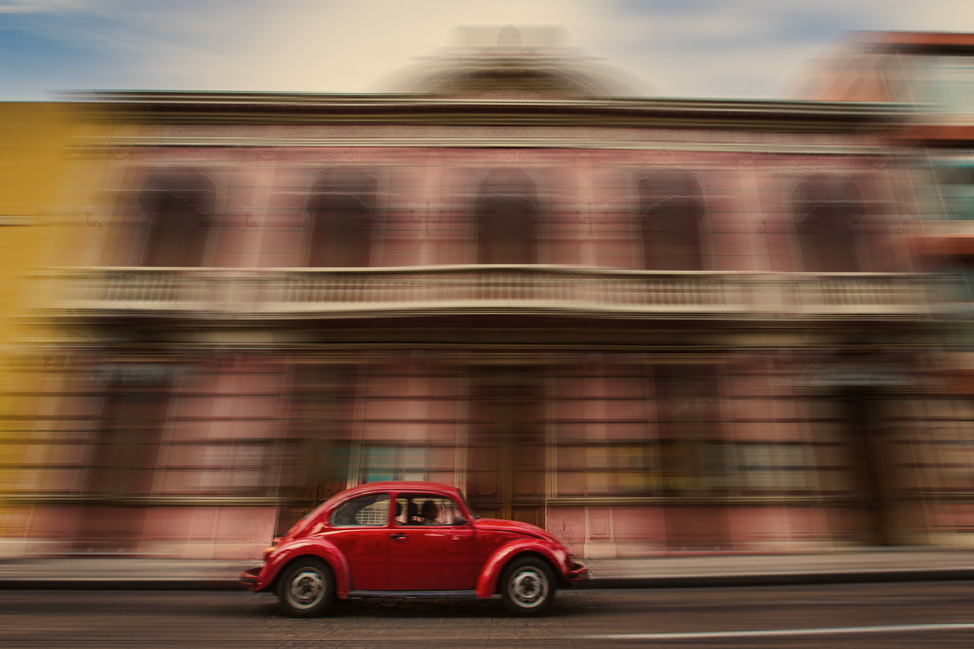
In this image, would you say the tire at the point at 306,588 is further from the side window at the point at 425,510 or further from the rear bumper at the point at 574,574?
the rear bumper at the point at 574,574

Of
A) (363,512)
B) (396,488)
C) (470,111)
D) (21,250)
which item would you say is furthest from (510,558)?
(21,250)

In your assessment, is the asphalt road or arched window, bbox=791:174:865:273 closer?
the asphalt road

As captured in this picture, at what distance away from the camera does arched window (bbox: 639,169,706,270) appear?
12484 millimetres

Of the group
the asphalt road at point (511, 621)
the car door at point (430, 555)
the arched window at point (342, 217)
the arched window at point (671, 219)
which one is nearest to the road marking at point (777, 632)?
the asphalt road at point (511, 621)

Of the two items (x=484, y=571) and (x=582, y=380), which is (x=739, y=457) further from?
(x=484, y=571)

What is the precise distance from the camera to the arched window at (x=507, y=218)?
40.8 ft

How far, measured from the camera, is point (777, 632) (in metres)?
5.33

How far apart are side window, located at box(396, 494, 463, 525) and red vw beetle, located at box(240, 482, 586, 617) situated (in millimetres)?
53

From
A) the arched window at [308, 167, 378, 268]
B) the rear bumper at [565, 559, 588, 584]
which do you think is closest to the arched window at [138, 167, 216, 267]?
the arched window at [308, 167, 378, 268]

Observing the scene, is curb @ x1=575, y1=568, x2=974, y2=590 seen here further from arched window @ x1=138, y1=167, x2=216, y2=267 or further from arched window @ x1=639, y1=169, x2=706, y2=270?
arched window @ x1=138, y1=167, x2=216, y2=267

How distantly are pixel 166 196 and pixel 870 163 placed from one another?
1803 centimetres

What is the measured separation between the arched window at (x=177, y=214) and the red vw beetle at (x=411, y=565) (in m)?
8.91

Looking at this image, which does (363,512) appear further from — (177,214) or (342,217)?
(177,214)

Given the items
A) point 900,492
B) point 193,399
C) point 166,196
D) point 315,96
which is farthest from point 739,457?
point 166,196
